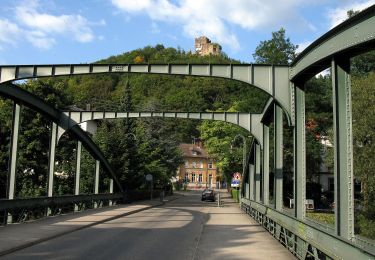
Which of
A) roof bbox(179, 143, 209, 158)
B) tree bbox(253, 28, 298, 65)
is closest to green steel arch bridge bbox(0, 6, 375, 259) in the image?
tree bbox(253, 28, 298, 65)

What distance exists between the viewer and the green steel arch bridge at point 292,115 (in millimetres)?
8188

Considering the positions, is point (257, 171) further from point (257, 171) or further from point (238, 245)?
point (238, 245)

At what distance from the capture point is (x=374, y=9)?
7.18 metres

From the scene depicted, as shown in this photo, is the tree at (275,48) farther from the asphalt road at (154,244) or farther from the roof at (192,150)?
the roof at (192,150)

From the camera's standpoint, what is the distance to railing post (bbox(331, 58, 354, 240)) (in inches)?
324

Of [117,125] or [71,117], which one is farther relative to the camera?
[117,125]

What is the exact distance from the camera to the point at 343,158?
8359mm

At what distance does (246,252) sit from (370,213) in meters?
19.7

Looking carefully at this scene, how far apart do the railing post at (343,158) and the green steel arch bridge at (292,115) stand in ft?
0.06

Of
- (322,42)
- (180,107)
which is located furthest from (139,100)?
(322,42)

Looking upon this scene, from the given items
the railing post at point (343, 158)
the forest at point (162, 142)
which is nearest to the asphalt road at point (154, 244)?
the railing post at point (343, 158)

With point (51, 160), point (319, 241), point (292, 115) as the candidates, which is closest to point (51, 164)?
point (51, 160)

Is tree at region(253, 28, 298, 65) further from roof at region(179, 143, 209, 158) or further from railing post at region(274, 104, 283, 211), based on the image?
roof at region(179, 143, 209, 158)

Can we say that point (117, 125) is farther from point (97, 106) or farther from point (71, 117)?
point (97, 106)
